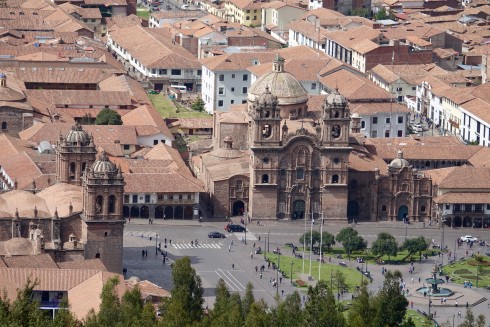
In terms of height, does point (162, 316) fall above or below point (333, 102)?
below

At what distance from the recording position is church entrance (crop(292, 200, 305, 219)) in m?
176

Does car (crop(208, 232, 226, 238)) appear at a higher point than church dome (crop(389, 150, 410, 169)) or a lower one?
lower

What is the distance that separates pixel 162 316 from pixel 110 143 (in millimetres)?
53016

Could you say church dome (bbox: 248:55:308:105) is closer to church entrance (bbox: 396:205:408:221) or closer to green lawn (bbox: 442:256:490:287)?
church entrance (bbox: 396:205:408:221)

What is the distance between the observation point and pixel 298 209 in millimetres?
176750

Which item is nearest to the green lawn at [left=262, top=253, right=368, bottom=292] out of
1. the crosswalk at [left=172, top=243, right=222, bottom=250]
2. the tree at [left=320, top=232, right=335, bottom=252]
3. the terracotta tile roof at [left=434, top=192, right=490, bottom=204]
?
the tree at [left=320, top=232, right=335, bottom=252]

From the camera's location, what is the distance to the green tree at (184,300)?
429 ft

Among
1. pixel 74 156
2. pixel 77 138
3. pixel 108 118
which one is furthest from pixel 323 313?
pixel 108 118

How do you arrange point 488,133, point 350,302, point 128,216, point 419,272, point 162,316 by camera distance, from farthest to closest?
1. point 488,133
2. point 128,216
3. point 419,272
4. point 350,302
5. point 162,316

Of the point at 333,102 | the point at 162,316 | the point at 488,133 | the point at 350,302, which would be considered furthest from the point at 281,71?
the point at 162,316

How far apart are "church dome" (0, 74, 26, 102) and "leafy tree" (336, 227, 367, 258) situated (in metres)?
43.4

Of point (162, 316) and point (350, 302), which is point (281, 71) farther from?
point (162, 316)

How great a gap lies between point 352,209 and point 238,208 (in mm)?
10019

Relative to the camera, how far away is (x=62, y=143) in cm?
16212
